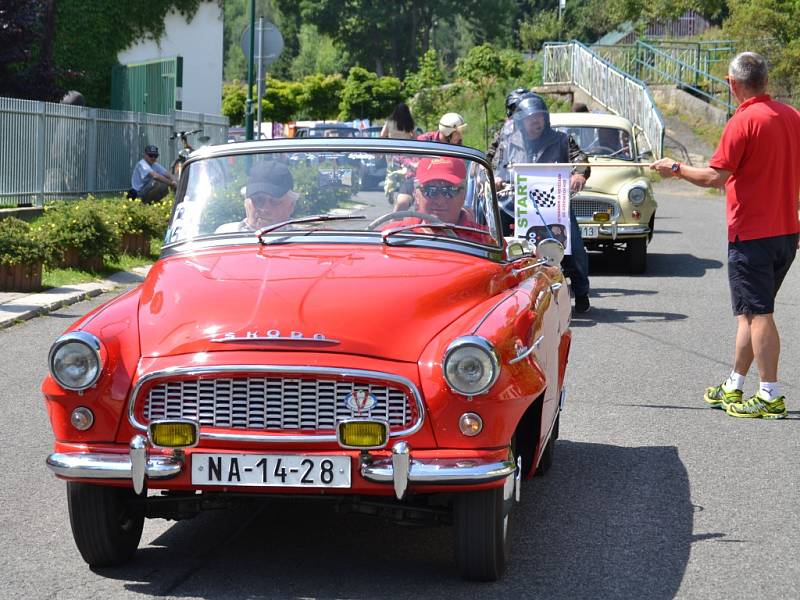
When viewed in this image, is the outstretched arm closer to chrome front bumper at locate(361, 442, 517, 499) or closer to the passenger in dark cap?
the passenger in dark cap

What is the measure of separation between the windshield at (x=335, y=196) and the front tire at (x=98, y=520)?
4.80 ft

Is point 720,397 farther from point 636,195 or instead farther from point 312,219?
point 636,195

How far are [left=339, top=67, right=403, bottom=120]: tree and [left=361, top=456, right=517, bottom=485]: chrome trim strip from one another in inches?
2588

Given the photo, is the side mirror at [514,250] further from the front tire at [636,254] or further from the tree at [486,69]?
the tree at [486,69]

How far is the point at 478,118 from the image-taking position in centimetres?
4859

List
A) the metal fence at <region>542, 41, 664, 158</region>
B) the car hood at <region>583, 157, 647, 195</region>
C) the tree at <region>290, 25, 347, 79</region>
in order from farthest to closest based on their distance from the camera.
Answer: the tree at <region>290, 25, 347, 79</region> → the metal fence at <region>542, 41, 664, 158</region> → the car hood at <region>583, 157, 647, 195</region>

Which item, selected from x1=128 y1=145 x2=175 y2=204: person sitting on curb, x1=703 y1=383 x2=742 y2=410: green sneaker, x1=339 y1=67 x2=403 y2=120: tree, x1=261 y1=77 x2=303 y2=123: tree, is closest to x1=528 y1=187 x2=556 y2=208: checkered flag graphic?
x1=703 y1=383 x2=742 y2=410: green sneaker

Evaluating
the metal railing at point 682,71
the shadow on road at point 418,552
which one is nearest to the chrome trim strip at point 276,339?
the shadow on road at point 418,552

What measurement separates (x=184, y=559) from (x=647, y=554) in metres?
1.78

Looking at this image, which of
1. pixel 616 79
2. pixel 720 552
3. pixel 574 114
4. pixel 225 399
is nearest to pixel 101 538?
pixel 225 399

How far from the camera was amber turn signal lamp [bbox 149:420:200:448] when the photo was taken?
15.7 ft

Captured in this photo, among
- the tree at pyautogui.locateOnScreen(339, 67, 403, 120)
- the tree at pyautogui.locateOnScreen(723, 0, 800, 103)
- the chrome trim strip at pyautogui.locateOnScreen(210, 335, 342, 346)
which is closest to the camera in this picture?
the chrome trim strip at pyautogui.locateOnScreen(210, 335, 342, 346)

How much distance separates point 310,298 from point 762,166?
3924 mm

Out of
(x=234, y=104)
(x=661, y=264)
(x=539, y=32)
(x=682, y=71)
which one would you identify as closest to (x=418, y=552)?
(x=661, y=264)
